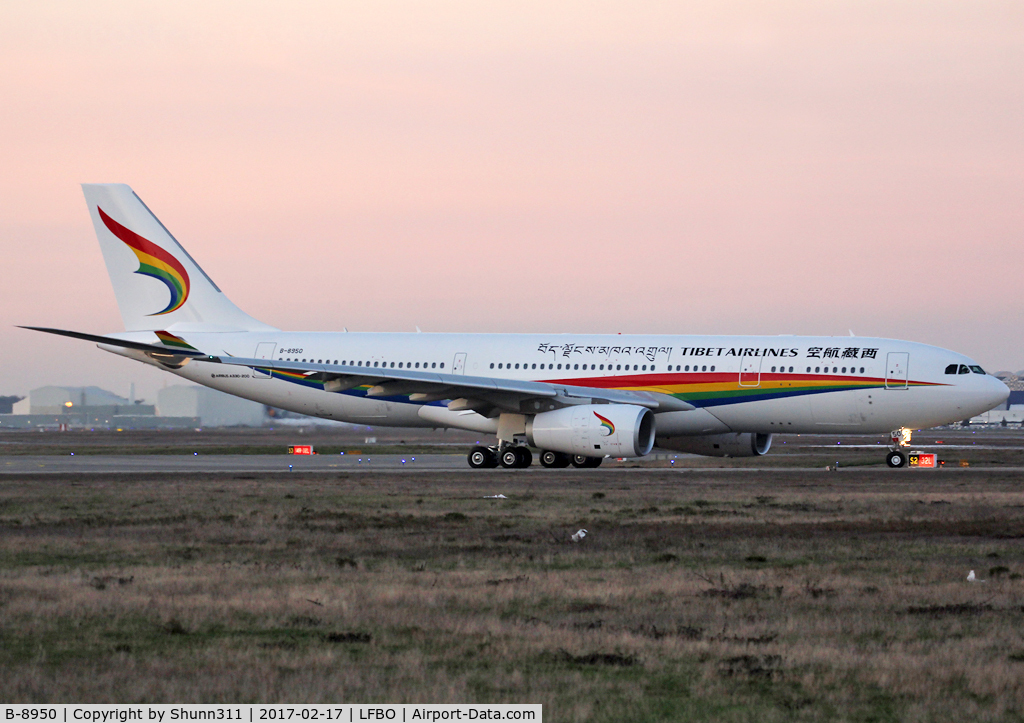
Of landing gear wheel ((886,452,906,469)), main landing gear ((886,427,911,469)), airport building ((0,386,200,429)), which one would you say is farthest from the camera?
airport building ((0,386,200,429))

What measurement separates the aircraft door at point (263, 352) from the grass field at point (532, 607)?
16661 mm

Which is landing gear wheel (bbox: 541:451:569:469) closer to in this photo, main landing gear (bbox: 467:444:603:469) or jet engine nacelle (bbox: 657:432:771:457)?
main landing gear (bbox: 467:444:603:469)

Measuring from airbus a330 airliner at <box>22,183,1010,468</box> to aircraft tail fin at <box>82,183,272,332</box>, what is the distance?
44 mm

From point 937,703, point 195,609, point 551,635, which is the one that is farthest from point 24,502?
point 937,703

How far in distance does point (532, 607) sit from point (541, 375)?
82.3 feet

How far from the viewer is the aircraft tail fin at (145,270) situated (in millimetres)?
40875

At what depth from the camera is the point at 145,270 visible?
40938 mm

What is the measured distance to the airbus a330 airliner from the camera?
34.2 metres

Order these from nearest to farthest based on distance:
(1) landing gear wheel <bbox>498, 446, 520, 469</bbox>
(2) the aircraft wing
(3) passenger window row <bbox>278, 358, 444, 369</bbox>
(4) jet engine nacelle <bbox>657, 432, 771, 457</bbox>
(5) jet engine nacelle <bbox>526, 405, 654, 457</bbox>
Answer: (5) jet engine nacelle <bbox>526, 405, 654, 457</bbox>
(2) the aircraft wing
(1) landing gear wheel <bbox>498, 446, 520, 469</bbox>
(4) jet engine nacelle <bbox>657, 432, 771, 457</bbox>
(3) passenger window row <bbox>278, 358, 444, 369</bbox>

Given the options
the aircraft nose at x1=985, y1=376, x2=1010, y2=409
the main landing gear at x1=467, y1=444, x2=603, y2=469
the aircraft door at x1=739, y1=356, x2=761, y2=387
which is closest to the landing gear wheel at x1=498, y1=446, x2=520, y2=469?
the main landing gear at x1=467, y1=444, x2=603, y2=469

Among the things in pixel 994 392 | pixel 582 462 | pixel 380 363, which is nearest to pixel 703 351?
pixel 582 462

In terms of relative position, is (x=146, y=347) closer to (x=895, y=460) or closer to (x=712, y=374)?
(x=712, y=374)
